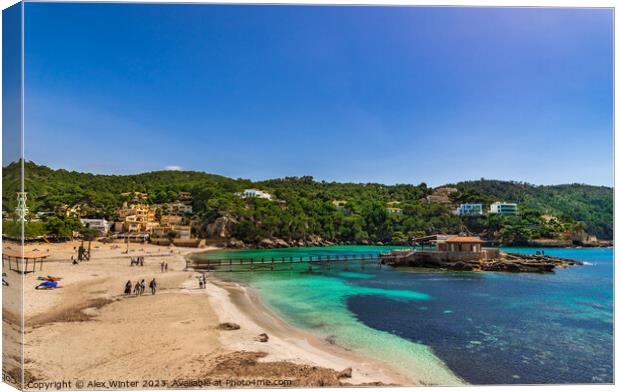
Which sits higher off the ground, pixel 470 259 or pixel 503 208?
pixel 503 208

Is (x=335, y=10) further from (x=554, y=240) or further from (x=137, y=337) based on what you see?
→ (x=554, y=240)

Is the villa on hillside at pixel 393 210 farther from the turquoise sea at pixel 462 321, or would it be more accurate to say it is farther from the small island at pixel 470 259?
the turquoise sea at pixel 462 321

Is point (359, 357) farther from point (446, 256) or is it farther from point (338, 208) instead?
point (338, 208)

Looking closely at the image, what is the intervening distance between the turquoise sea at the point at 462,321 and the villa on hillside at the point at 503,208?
13126mm

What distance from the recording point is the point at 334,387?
479 centimetres

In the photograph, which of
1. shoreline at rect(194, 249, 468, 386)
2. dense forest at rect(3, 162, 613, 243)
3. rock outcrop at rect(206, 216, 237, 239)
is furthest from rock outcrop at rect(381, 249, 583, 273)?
rock outcrop at rect(206, 216, 237, 239)

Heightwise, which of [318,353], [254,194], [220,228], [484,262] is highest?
[254,194]

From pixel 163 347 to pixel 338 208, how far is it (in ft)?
104

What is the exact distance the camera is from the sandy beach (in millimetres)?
4820

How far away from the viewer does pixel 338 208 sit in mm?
36906

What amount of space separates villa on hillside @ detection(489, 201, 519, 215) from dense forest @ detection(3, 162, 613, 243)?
1.60 feet

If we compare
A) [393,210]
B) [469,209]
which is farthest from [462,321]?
[469,209]

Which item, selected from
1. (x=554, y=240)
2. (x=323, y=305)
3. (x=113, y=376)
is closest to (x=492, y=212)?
(x=554, y=240)

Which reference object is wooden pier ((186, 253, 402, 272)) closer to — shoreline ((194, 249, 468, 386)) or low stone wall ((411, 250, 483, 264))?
low stone wall ((411, 250, 483, 264))
